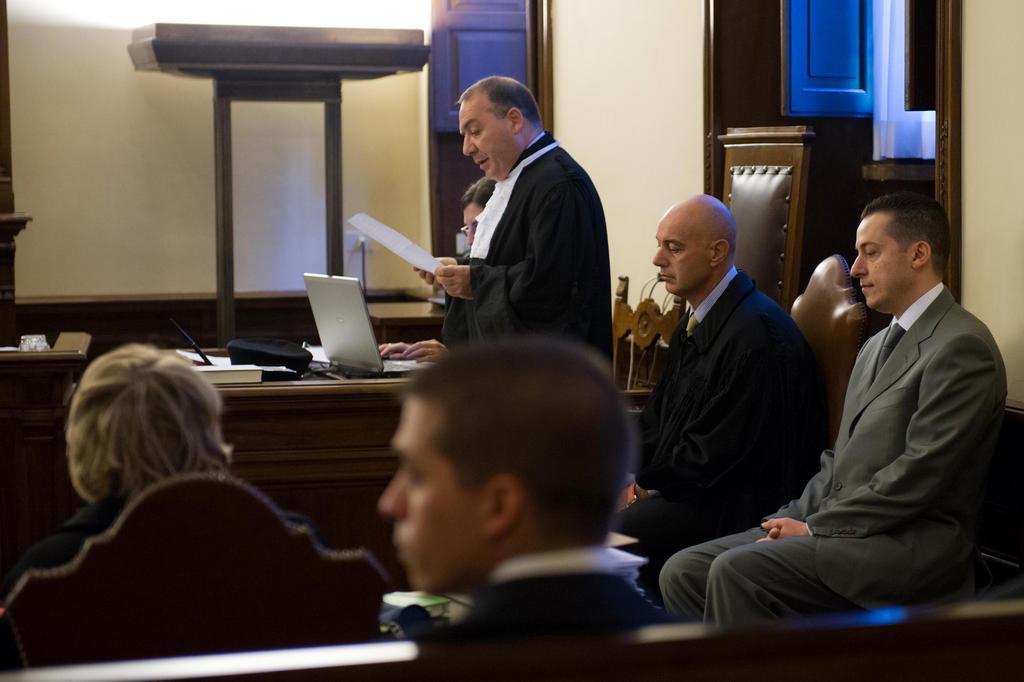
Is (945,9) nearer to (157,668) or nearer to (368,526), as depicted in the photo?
(368,526)

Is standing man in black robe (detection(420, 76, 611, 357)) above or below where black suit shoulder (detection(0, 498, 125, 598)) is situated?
above

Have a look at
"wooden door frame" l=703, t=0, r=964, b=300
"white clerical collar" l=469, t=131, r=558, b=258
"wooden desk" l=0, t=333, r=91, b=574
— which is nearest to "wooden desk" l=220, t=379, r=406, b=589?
"wooden desk" l=0, t=333, r=91, b=574

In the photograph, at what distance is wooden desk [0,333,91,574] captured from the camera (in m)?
3.96

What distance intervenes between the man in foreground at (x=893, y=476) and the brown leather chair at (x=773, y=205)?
1.36 m

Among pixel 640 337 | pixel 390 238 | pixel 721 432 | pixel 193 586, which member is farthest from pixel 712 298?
pixel 193 586

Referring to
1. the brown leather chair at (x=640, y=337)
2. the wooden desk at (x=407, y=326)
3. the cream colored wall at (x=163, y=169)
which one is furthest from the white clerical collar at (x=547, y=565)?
the cream colored wall at (x=163, y=169)

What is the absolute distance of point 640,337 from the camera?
5.30 metres

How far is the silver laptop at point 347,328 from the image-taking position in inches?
153

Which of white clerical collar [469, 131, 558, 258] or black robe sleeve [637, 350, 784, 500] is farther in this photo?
white clerical collar [469, 131, 558, 258]

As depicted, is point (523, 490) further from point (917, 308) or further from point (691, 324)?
point (691, 324)

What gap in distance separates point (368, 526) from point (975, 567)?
1615mm

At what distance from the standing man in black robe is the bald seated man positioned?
0.55 metres

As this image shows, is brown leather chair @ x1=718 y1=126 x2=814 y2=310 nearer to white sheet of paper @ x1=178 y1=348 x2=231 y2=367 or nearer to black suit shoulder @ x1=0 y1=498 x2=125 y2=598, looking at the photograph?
white sheet of paper @ x1=178 y1=348 x2=231 y2=367

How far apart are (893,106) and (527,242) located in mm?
1546
